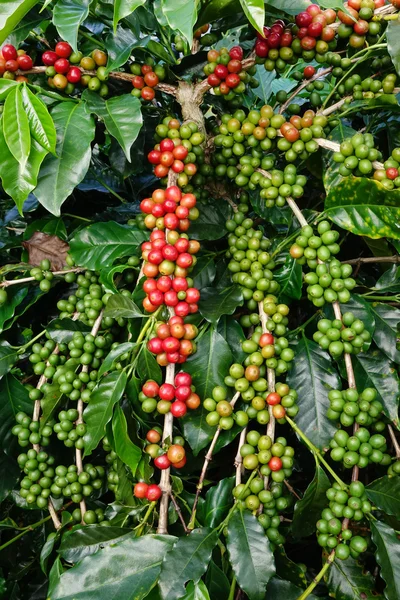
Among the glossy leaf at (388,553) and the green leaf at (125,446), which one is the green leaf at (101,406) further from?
the glossy leaf at (388,553)

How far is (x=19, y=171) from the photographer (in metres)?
0.92

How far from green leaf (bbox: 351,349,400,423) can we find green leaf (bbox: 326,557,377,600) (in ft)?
0.97

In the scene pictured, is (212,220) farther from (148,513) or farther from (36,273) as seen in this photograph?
(148,513)

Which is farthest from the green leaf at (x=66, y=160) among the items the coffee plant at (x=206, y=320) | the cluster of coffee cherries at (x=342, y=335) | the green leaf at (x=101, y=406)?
the cluster of coffee cherries at (x=342, y=335)

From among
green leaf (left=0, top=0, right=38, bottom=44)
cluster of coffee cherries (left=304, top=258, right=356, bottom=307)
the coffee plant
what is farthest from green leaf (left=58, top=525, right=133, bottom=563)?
green leaf (left=0, top=0, right=38, bottom=44)

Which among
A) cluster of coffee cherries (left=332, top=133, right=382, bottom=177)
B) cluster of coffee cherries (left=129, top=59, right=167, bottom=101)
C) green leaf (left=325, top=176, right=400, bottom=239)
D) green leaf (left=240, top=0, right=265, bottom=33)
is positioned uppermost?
green leaf (left=240, top=0, right=265, bottom=33)

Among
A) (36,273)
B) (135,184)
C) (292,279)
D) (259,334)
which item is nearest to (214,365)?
(259,334)

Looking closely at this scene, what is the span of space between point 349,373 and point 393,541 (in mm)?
304

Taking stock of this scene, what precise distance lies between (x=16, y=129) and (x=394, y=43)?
715 millimetres

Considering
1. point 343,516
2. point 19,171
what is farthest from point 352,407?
point 19,171

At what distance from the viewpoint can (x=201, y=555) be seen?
773mm

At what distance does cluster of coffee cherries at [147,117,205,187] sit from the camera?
993 mm

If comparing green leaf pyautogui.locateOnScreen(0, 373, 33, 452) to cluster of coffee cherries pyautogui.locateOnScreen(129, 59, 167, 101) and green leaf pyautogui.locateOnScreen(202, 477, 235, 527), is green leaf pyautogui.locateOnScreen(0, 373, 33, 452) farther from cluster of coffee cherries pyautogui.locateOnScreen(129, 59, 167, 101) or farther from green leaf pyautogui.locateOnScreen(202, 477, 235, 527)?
cluster of coffee cherries pyautogui.locateOnScreen(129, 59, 167, 101)

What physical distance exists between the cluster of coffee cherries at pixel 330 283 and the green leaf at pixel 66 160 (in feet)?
1.64
